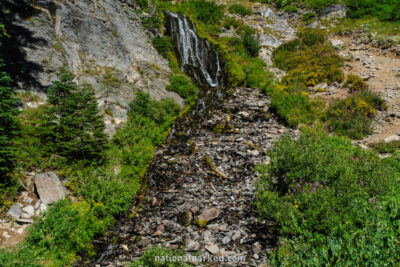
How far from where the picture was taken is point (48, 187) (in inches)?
261

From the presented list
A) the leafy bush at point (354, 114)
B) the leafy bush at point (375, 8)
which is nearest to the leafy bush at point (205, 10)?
the leafy bush at point (375, 8)

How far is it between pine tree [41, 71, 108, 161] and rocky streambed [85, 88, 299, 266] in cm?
289

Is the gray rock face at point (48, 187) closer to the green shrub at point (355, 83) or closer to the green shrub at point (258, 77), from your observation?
the green shrub at point (258, 77)

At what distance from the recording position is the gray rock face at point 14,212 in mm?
5715

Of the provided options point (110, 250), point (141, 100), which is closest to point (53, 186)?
point (110, 250)

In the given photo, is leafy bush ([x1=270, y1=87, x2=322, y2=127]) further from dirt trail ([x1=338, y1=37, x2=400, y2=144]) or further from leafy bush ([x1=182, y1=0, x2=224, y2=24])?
leafy bush ([x1=182, y1=0, x2=224, y2=24])

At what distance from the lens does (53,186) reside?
22.1 feet

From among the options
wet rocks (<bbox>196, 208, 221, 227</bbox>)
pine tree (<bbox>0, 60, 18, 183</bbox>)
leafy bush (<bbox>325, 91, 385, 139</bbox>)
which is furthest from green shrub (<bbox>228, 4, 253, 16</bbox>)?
wet rocks (<bbox>196, 208, 221, 227</bbox>)

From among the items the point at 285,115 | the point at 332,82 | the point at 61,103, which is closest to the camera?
the point at 61,103

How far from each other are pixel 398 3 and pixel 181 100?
2802cm

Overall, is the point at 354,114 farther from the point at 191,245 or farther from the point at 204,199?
the point at 191,245

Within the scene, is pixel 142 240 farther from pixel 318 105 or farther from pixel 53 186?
pixel 318 105

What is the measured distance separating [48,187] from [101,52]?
10.1m

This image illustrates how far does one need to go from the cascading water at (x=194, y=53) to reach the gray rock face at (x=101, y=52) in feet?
9.83
